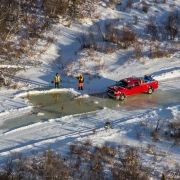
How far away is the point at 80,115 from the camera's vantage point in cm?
2238

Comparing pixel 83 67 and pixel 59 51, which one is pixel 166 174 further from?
pixel 59 51

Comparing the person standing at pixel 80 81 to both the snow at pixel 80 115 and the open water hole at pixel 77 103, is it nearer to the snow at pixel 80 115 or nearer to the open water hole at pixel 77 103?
the snow at pixel 80 115

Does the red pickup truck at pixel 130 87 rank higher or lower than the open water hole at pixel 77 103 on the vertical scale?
higher

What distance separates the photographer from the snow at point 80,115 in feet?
62.8

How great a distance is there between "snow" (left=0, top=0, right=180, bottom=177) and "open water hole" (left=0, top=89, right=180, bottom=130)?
53 cm

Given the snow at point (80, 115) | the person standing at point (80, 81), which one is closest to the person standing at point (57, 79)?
the snow at point (80, 115)

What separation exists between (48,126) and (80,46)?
46.6 feet

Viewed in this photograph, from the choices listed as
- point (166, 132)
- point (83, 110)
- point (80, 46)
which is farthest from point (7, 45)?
point (166, 132)

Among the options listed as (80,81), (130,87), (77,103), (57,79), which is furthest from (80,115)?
(57,79)

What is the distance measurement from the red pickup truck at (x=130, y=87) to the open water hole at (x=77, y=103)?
362 mm

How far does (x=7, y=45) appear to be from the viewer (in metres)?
32.7

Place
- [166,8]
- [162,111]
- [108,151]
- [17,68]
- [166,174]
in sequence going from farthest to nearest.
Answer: [166,8]
[17,68]
[162,111]
[108,151]
[166,174]

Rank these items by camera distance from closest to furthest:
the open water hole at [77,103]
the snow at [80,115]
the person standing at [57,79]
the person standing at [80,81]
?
the snow at [80,115]
the open water hole at [77,103]
the person standing at [80,81]
the person standing at [57,79]

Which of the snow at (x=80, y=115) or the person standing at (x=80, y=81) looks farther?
the person standing at (x=80, y=81)
